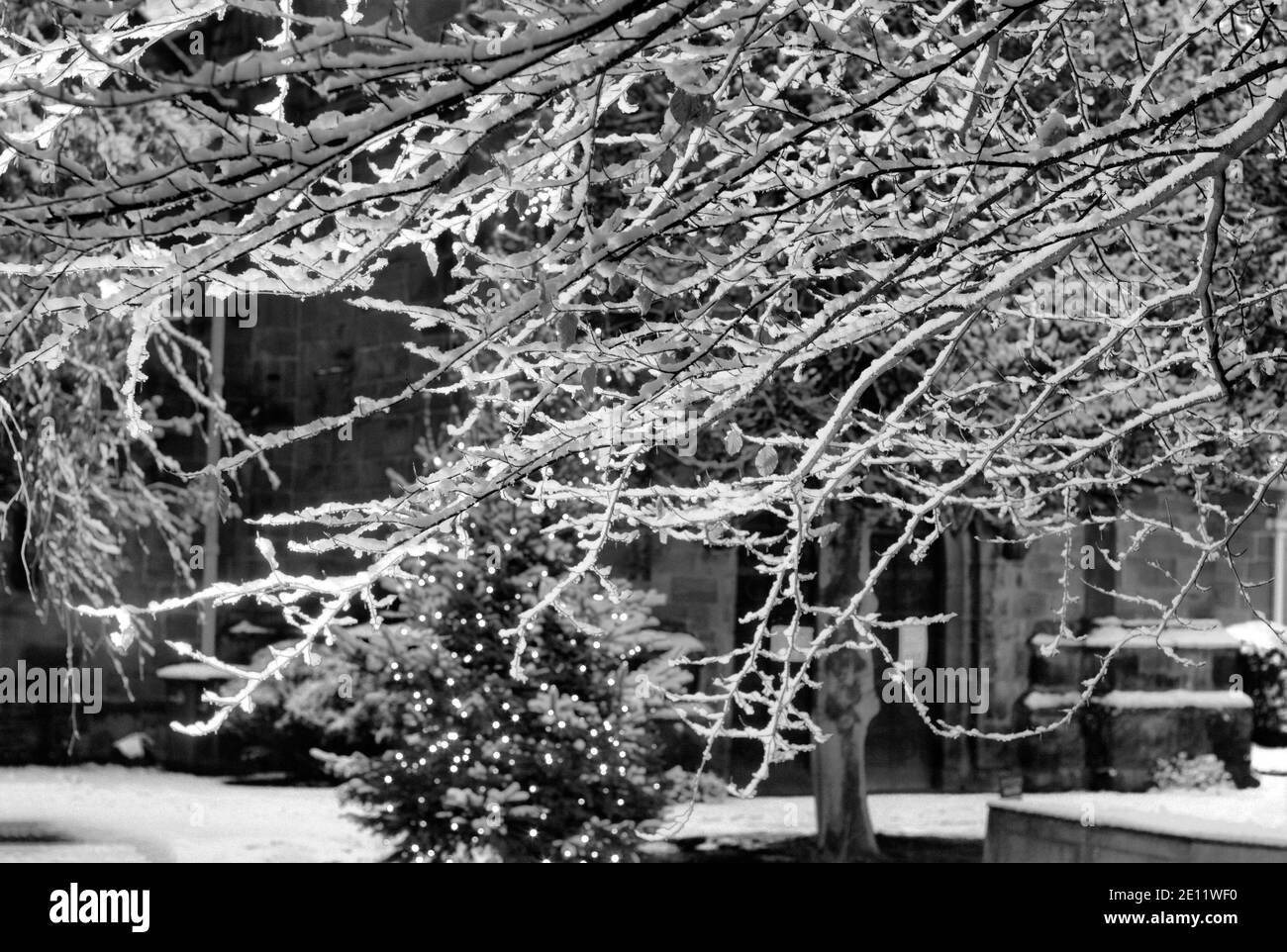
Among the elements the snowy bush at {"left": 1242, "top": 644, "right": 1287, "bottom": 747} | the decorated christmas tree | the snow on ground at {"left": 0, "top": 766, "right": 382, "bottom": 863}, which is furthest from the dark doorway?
the decorated christmas tree

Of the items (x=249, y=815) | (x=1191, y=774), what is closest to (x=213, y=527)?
(x=249, y=815)

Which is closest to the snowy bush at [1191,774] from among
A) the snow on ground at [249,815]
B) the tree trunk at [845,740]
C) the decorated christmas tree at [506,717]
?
the snow on ground at [249,815]

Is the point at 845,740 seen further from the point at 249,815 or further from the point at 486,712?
the point at 249,815

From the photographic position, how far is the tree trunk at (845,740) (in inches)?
503

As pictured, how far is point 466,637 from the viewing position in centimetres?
930

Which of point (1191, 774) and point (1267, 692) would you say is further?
point (1267, 692)

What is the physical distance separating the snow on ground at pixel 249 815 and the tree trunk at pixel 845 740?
44.9 inches

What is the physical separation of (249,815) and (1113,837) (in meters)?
8.64

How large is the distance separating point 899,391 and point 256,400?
9782 mm

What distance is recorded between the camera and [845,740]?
42.3 feet

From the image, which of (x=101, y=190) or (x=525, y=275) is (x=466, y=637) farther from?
(x=101, y=190)

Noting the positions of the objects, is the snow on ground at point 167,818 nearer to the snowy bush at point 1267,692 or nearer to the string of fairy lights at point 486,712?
the string of fairy lights at point 486,712

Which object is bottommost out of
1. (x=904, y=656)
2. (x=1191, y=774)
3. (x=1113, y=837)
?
(x=1191, y=774)

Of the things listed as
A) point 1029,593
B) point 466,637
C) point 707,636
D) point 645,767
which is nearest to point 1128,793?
point 1029,593
